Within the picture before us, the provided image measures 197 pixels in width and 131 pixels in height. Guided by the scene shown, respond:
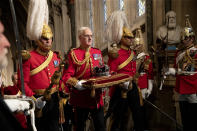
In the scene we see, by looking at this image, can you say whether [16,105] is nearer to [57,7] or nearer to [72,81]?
[72,81]

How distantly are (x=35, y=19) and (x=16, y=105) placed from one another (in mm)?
1218

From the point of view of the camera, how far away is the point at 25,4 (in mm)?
9594

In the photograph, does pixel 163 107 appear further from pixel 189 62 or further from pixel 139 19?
pixel 139 19

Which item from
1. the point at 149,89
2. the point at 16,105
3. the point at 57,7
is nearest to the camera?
the point at 16,105

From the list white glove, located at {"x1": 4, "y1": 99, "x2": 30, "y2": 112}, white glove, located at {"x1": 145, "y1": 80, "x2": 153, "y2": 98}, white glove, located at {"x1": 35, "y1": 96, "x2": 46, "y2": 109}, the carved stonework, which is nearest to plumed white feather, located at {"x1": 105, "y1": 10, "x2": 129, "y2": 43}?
white glove, located at {"x1": 145, "y1": 80, "x2": 153, "y2": 98}

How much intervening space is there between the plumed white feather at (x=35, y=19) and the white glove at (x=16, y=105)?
998mm

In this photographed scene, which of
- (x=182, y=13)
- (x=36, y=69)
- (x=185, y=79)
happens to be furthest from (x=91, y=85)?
(x=182, y=13)

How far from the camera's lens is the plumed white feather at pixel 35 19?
259cm

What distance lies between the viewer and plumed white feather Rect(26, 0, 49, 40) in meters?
2.59

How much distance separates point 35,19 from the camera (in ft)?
8.61

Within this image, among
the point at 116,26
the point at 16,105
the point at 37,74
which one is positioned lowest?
the point at 16,105

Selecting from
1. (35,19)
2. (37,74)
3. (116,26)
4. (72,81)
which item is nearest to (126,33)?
(116,26)

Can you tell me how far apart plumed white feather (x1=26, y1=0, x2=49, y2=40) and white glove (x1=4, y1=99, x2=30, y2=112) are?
39.3 inches

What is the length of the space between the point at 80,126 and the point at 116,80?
2.82 ft
